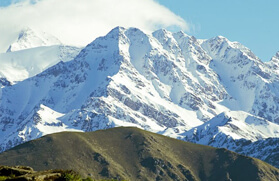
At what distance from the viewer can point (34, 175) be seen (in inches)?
2766

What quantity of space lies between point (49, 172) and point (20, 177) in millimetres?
4316

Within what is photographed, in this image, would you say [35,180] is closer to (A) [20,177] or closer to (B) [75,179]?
(A) [20,177]

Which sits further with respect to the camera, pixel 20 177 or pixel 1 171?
pixel 1 171

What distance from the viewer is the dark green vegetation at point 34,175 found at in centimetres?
6975

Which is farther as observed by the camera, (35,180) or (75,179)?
(75,179)

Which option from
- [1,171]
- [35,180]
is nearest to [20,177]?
[35,180]

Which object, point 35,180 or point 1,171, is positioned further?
point 1,171

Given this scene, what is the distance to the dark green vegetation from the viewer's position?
229 feet

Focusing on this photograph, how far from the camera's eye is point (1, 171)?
77250 mm

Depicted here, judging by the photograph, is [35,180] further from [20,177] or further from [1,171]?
[1,171]

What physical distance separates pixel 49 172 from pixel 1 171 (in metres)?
6.77

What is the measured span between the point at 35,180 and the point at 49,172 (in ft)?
14.6

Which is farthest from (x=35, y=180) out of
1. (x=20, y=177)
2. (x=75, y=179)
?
(x=75, y=179)

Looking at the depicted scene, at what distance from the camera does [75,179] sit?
7644 cm
